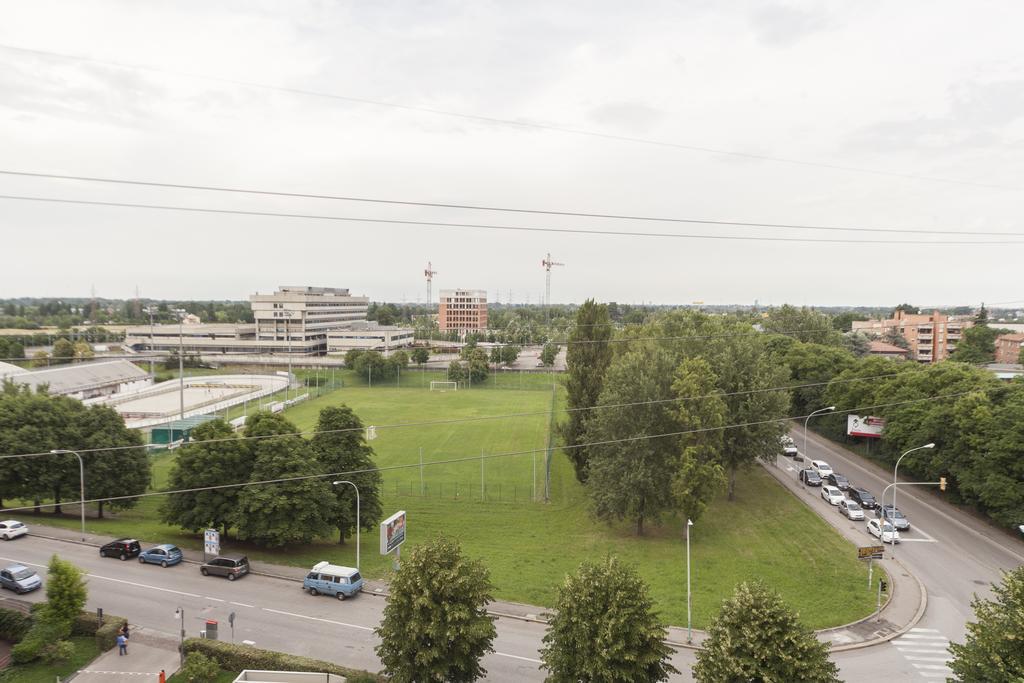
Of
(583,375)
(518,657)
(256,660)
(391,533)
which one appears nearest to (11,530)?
(391,533)

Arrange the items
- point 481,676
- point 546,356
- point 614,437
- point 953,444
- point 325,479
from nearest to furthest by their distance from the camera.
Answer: point 481,676, point 325,479, point 614,437, point 953,444, point 546,356

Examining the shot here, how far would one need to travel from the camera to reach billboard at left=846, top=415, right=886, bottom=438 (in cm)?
4178

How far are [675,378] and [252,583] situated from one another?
2188 centimetres

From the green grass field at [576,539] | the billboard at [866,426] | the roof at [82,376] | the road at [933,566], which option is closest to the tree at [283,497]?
A: the green grass field at [576,539]

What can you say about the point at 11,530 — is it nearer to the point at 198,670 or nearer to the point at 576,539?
the point at 198,670

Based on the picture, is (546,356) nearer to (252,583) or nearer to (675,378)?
(675,378)

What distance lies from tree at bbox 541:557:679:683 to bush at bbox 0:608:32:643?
16.3 meters

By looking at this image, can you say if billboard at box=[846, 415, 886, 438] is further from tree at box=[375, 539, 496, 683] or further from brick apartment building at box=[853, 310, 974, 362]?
brick apartment building at box=[853, 310, 974, 362]

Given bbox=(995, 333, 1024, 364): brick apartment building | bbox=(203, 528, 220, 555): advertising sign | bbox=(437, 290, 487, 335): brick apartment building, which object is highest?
bbox=(437, 290, 487, 335): brick apartment building

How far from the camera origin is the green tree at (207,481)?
983 inches

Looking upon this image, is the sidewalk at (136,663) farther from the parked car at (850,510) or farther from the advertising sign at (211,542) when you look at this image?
the parked car at (850,510)

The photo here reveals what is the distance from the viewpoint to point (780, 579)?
964 inches

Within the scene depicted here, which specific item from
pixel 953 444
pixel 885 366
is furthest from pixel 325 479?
pixel 885 366

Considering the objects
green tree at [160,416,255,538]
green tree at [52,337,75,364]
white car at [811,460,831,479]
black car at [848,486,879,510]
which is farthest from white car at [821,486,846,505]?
green tree at [52,337,75,364]
